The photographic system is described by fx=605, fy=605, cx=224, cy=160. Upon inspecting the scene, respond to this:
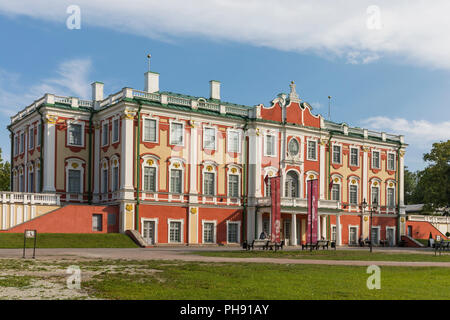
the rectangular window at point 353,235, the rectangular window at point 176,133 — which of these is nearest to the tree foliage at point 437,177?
the rectangular window at point 353,235

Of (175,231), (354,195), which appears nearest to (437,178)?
(354,195)

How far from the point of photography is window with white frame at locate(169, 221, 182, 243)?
4859cm

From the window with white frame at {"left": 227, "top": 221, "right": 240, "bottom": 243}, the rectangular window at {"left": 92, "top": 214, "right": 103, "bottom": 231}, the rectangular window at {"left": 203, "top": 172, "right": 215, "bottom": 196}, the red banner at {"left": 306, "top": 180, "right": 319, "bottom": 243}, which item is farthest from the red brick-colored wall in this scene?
the red banner at {"left": 306, "top": 180, "right": 319, "bottom": 243}

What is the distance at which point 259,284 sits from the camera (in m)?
15.4

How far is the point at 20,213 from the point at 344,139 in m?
31.6

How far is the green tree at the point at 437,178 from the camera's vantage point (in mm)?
60500

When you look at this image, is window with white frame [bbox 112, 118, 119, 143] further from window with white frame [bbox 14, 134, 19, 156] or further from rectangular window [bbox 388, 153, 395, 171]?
rectangular window [bbox 388, 153, 395, 171]

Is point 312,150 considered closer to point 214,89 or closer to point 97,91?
point 214,89

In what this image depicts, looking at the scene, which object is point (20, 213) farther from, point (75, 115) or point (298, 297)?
point (298, 297)

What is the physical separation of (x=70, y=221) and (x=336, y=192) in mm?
26955

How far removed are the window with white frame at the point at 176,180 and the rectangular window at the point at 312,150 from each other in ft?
45.7

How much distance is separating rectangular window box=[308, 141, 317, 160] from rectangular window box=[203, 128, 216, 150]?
34.7 ft

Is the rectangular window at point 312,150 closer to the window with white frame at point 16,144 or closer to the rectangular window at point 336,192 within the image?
the rectangular window at point 336,192

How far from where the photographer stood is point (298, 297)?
507 inches
